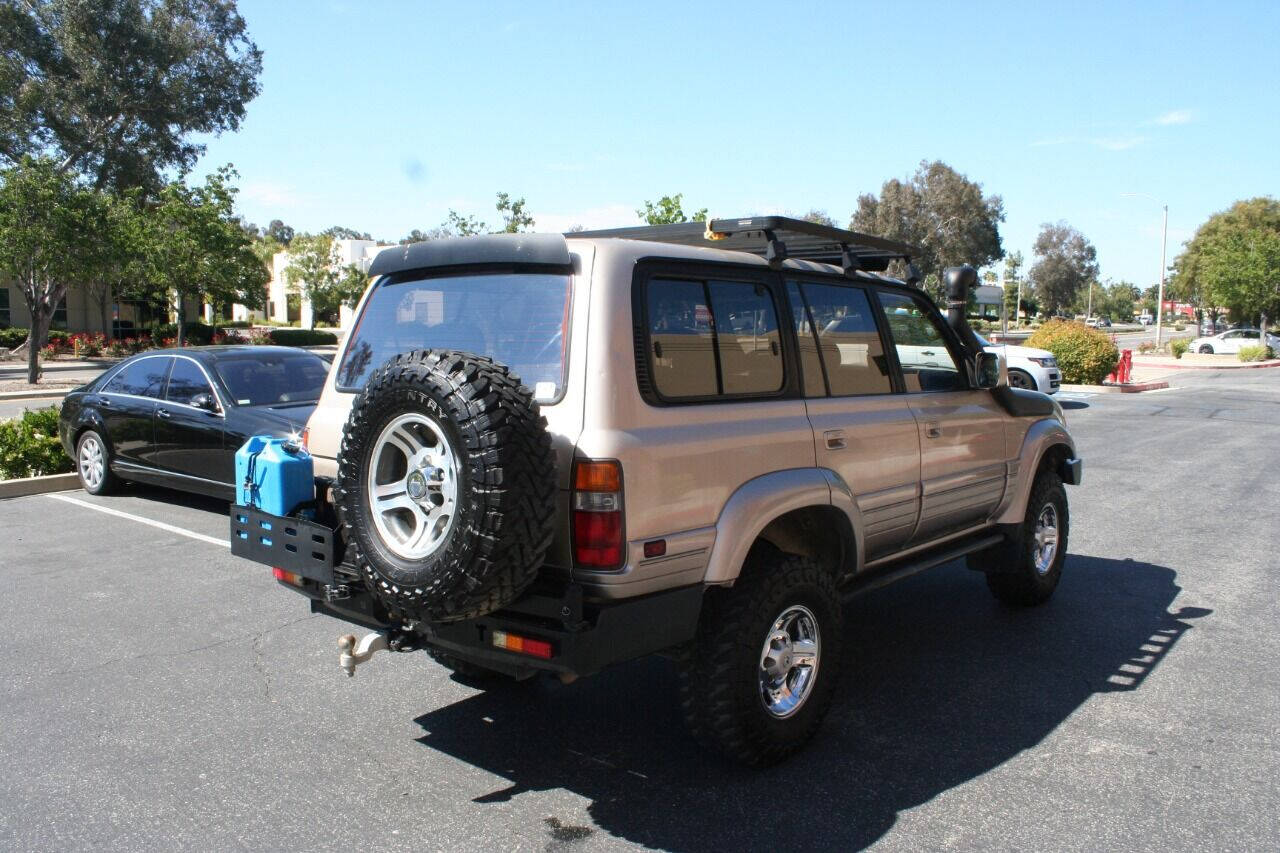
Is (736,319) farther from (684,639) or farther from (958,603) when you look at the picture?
(958,603)

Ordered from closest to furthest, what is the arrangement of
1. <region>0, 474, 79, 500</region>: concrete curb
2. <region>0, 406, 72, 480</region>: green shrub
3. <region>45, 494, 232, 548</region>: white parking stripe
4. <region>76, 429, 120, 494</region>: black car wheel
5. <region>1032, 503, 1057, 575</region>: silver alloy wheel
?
1. <region>1032, 503, 1057, 575</region>: silver alloy wheel
2. <region>45, 494, 232, 548</region>: white parking stripe
3. <region>76, 429, 120, 494</region>: black car wheel
4. <region>0, 474, 79, 500</region>: concrete curb
5. <region>0, 406, 72, 480</region>: green shrub

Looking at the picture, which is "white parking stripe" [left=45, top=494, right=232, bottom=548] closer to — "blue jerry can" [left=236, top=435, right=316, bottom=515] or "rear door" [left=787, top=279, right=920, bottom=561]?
"blue jerry can" [left=236, top=435, right=316, bottom=515]

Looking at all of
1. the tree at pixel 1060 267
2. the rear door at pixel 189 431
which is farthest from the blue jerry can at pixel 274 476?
the tree at pixel 1060 267

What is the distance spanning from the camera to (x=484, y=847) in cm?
330

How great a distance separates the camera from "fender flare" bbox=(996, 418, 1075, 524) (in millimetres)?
5652

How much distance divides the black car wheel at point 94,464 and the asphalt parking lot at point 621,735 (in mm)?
2768

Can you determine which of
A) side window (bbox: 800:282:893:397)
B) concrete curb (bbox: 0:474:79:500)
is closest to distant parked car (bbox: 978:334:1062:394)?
side window (bbox: 800:282:893:397)

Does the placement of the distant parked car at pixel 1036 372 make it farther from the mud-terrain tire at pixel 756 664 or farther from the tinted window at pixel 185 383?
the mud-terrain tire at pixel 756 664

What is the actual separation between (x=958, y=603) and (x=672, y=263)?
11.8ft

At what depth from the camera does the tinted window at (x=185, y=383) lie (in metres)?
8.67

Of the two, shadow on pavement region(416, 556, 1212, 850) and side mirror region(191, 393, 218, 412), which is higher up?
side mirror region(191, 393, 218, 412)

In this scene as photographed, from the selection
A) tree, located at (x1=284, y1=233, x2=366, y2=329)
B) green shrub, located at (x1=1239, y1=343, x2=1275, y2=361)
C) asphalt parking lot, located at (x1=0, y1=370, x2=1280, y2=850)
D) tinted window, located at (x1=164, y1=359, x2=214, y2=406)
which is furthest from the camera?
tree, located at (x1=284, y1=233, x2=366, y2=329)

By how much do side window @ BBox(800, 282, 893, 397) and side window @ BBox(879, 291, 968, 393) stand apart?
0.20 meters

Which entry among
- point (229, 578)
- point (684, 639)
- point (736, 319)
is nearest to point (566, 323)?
point (736, 319)
